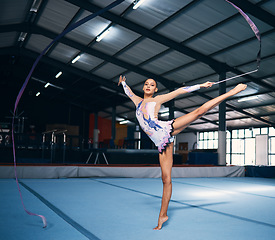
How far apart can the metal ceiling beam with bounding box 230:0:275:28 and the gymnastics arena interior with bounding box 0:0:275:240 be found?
29mm

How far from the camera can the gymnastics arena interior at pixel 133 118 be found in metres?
2.78

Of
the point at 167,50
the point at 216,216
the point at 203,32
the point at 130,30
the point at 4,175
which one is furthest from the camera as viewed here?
the point at 167,50

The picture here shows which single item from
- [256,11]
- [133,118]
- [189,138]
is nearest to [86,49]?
[256,11]

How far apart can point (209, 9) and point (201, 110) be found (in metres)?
7.76

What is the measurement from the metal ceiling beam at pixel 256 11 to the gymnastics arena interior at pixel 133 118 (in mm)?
29

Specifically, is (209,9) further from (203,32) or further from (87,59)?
(87,59)

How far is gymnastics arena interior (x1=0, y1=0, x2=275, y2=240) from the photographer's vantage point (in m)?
2.78

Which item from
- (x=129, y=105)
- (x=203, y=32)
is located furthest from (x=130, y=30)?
(x=129, y=105)

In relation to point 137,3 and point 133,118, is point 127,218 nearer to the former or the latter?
point 137,3

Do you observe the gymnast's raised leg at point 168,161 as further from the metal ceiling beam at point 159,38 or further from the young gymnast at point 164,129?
the metal ceiling beam at point 159,38

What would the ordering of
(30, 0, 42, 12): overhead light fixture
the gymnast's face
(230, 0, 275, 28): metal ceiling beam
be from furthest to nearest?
1. (30, 0, 42, 12): overhead light fixture
2. (230, 0, 275, 28): metal ceiling beam
3. the gymnast's face

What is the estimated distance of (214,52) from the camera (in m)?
12.2

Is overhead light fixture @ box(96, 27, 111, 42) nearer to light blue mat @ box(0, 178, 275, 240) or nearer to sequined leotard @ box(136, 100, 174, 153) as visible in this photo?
light blue mat @ box(0, 178, 275, 240)

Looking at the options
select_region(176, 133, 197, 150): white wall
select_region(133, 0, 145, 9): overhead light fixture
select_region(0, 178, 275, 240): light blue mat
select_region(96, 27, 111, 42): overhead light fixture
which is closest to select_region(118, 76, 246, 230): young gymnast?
select_region(0, 178, 275, 240): light blue mat
